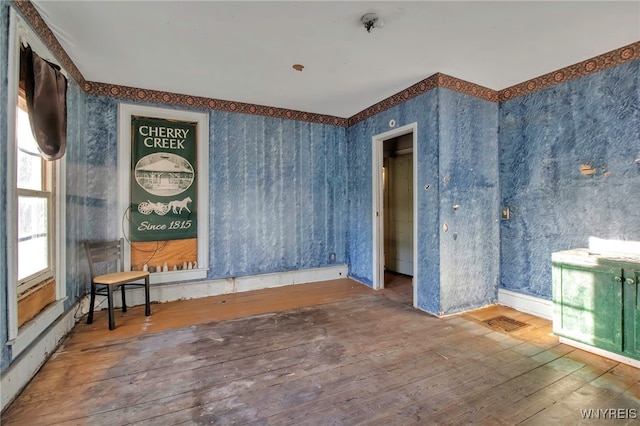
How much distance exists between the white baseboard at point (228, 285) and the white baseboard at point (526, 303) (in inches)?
92.2

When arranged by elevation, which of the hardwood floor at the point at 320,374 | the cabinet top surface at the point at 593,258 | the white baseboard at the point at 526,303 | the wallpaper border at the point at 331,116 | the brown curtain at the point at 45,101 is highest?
the wallpaper border at the point at 331,116

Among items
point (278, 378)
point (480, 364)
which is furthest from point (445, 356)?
point (278, 378)

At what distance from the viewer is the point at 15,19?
195 cm

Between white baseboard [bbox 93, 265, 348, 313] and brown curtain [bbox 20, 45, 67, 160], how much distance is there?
1.99 metres

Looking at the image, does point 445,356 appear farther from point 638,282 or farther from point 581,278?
point 638,282

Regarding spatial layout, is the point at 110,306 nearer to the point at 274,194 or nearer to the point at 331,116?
the point at 274,194

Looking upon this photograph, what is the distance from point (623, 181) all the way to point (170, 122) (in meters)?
5.08

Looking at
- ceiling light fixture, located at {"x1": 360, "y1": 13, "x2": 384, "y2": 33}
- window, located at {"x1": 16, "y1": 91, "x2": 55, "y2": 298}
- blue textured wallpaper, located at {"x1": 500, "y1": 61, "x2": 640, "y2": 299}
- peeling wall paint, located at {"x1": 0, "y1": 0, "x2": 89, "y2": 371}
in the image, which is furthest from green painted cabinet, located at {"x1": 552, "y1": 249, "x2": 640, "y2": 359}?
peeling wall paint, located at {"x1": 0, "y1": 0, "x2": 89, "y2": 371}

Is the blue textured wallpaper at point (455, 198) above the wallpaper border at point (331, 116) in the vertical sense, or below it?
below

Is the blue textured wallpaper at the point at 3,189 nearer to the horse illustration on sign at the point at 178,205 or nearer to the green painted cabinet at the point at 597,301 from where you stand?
the horse illustration on sign at the point at 178,205

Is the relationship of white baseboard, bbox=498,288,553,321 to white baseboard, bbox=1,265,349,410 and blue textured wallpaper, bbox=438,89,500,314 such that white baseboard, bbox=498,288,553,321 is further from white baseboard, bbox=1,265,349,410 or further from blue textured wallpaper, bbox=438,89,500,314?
white baseboard, bbox=1,265,349,410

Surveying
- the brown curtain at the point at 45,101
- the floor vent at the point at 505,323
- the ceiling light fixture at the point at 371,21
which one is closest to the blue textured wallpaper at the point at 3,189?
the brown curtain at the point at 45,101

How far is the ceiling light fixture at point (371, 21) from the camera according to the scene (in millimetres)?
2205

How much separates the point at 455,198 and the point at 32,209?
13.5 ft
